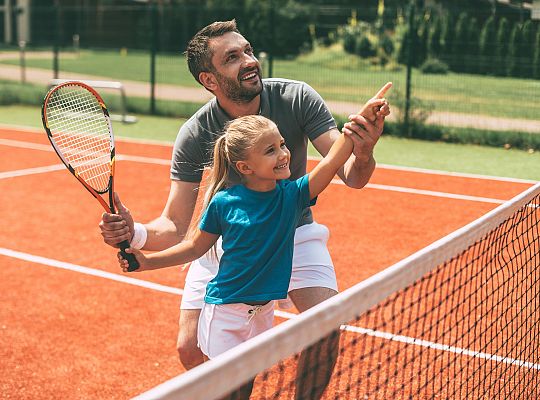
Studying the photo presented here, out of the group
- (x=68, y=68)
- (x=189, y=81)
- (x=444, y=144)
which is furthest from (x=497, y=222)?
(x=68, y=68)

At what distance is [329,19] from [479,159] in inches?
675

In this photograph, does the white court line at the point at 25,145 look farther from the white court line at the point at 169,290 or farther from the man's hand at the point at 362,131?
the man's hand at the point at 362,131

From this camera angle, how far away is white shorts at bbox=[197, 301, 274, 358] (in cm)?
361

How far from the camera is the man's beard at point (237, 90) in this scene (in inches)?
155

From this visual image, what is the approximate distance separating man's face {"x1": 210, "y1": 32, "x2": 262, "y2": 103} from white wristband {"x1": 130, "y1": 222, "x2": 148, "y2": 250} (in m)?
0.78

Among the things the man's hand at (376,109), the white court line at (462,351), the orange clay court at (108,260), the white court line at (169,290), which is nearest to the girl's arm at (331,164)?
the man's hand at (376,109)

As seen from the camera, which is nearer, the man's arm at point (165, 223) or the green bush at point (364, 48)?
the man's arm at point (165, 223)

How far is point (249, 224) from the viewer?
3451mm

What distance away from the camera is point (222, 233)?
355 centimetres

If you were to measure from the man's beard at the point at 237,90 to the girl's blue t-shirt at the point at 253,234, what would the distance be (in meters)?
0.59

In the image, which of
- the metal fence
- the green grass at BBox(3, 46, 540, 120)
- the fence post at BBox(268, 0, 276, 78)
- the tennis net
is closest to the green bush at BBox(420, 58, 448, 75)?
the metal fence

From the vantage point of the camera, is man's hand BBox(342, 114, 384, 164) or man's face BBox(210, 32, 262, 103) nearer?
man's hand BBox(342, 114, 384, 164)

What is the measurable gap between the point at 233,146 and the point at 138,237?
716 mm

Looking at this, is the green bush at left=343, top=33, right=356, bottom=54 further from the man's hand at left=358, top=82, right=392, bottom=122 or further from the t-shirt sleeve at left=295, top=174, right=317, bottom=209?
the man's hand at left=358, top=82, right=392, bottom=122
